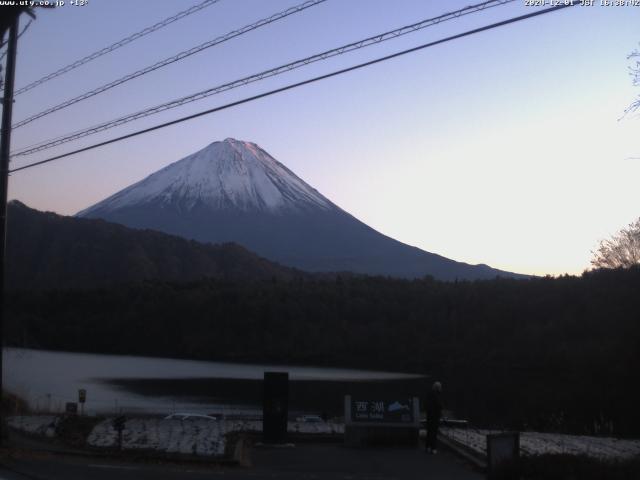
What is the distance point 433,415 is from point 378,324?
262 ft

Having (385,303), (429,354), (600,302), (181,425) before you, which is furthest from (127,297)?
(181,425)

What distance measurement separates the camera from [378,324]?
309 feet

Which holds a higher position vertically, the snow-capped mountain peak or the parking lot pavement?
the snow-capped mountain peak

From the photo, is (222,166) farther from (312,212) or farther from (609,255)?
(609,255)

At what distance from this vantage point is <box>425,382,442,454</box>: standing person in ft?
48.5

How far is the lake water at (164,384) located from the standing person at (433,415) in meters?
21.6

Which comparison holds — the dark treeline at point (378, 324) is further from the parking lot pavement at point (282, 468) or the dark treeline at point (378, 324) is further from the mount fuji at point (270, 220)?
the mount fuji at point (270, 220)

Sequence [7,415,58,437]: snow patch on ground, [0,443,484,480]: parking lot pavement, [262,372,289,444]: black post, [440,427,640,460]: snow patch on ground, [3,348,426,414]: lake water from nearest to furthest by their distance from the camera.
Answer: [0,443,484,480]: parking lot pavement
[440,427,640,460]: snow patch on ground
[262,372,289,444]: black post
[7,415,58,437]: snow patch on ground
[3,348,426,414]: lake water

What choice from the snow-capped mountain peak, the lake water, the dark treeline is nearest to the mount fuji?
the snow-capped mountain peak

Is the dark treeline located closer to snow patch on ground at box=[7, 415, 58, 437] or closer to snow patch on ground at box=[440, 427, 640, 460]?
snow patch on ground at box=[440, 427, 640, 460]

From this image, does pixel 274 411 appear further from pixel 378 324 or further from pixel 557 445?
pixel 378 324

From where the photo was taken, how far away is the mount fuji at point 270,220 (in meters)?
177

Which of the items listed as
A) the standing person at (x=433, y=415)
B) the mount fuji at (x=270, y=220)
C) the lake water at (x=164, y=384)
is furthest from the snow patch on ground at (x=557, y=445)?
A: the mount fuji at (x=270, y=220)

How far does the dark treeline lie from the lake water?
4.71 m
